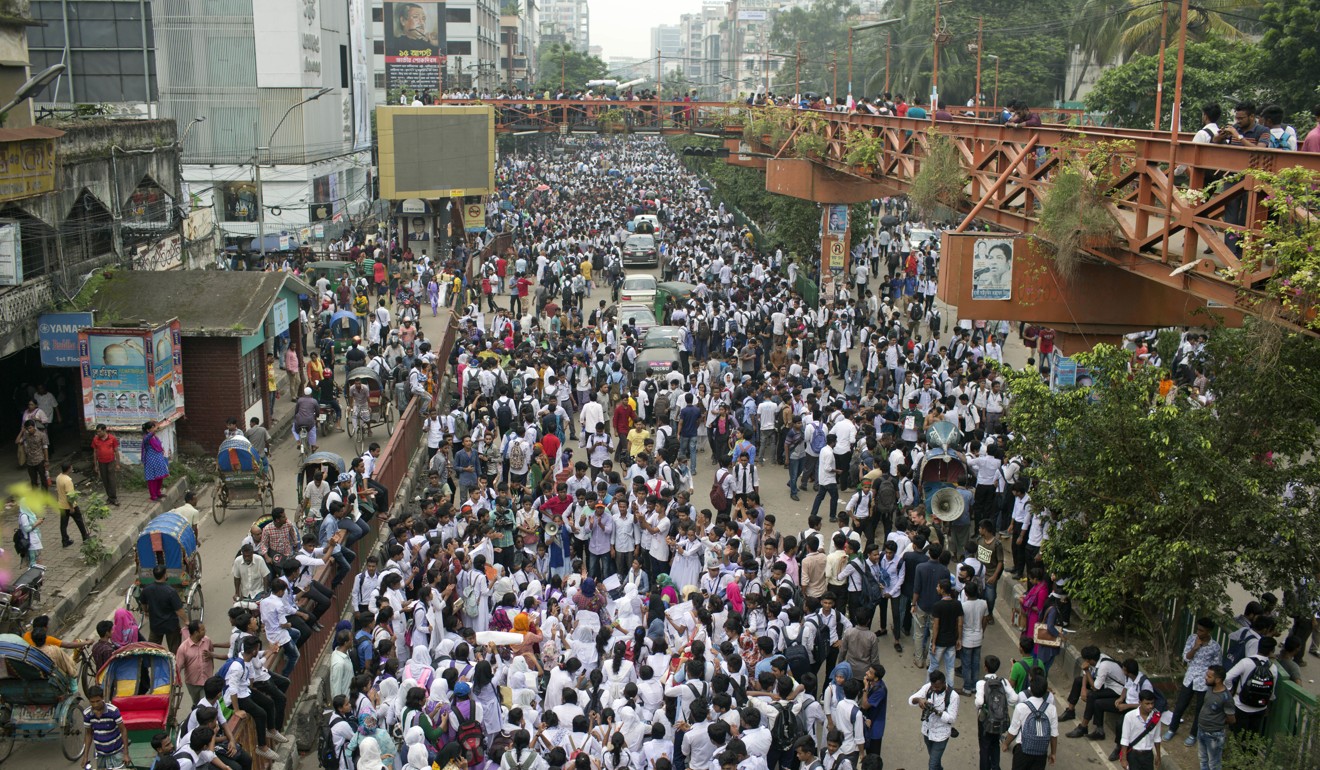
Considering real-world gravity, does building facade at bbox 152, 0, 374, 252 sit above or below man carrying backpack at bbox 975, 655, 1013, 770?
above

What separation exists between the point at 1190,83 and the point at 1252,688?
26812 mm

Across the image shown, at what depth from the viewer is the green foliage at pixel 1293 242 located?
7.63 metres

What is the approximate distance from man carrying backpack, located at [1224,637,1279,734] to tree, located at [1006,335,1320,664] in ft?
1.98

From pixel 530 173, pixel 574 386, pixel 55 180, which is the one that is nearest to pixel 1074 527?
pixel 574 386

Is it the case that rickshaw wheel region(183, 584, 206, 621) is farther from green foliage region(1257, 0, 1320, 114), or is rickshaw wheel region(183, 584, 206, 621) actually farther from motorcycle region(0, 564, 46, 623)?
green foliage region(1257, 0, 1320, 114)

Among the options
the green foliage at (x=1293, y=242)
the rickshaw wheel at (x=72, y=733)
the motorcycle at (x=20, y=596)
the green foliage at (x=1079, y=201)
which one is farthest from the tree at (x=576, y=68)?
the green foliage at (x=1293, y=242)

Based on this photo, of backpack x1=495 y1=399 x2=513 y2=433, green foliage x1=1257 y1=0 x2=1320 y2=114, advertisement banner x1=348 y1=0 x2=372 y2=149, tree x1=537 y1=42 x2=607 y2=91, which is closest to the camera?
backpack x1=495 y1=399 x2=513 y2=433

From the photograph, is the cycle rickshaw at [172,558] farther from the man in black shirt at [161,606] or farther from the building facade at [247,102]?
the building facade at [247,102]

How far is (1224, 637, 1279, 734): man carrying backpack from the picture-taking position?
31.6ft

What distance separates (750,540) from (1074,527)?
3305 millimetres

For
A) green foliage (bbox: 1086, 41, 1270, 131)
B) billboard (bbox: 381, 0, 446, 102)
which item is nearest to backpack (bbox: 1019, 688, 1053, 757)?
green foliage (bbox: 1086, 41, 1270, 131)

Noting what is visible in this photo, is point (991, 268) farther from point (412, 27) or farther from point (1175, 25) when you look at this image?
point (412, 27)

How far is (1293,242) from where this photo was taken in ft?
25.2

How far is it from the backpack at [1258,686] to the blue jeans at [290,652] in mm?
7875
